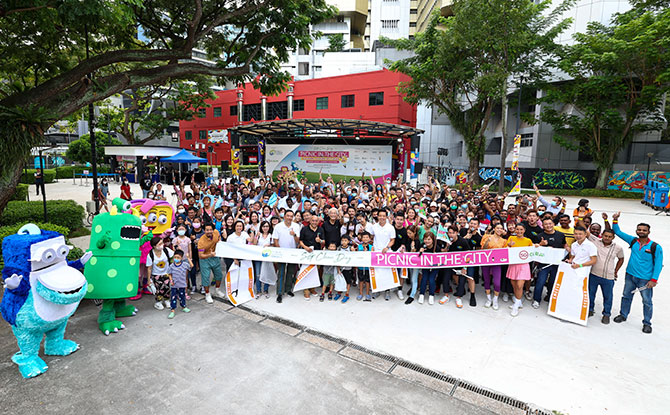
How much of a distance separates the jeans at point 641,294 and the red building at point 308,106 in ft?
72.2

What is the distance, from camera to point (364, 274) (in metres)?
6.89

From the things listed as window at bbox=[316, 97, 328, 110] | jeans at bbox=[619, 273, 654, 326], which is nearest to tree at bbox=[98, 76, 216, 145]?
window at bbox=[316, 97, 328, 110]

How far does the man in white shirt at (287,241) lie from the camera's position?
7004 millimetres

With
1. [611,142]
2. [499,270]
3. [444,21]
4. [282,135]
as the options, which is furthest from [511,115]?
[499,270]

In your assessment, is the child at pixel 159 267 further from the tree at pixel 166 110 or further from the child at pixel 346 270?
the tree at pixel 166 110

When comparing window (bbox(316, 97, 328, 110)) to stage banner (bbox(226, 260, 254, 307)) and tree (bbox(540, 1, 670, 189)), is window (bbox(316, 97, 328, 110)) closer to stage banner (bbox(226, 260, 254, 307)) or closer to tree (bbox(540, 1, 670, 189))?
tree (bbox(540, 1, 670, 189))

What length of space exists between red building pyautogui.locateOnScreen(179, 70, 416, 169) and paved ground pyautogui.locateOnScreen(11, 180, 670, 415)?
20130 millimetres

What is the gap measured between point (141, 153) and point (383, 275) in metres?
17.4

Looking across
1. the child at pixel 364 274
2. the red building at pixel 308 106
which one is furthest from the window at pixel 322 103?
the child at pixel 364 274

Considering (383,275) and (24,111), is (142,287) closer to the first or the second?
(24,111)

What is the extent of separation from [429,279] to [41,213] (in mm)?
10159

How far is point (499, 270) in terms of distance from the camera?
259 inches

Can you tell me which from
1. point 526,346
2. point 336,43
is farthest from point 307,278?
point 336,43

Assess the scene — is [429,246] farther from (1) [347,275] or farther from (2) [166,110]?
(2) [166,110]
